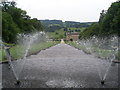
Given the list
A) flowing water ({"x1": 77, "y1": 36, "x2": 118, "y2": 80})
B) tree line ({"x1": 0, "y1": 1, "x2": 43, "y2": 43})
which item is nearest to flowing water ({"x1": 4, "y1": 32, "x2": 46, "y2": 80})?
tree line ({"x1": 0, "y1": 1, "x2": 43, "y2": 43})

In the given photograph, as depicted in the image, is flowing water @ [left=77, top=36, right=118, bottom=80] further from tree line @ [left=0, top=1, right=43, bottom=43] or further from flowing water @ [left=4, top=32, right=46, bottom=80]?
tree line @ [left=0, top=1, right=43, bottom=43]

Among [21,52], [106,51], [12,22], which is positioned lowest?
[106,51]

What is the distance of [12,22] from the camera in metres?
46.8

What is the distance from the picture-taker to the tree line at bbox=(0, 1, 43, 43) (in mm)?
39553

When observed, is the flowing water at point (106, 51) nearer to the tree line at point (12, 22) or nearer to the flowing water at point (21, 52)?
the flowing water at point (21, 52)

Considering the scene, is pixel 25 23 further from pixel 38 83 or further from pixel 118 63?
pixel 38 83

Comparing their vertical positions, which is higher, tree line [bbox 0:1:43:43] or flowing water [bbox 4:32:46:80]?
tree line [bbox 0:1:43:43]

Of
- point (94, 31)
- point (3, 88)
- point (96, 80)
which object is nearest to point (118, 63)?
point (96, 80)

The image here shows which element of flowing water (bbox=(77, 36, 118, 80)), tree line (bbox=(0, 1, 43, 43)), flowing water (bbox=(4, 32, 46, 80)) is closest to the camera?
flowing water (bbox=(4, 32, 46, 80))

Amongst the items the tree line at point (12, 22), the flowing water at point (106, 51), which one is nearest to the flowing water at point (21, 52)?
the tree line at point (12, 22)

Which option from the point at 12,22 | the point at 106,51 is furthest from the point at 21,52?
the point at 12,22

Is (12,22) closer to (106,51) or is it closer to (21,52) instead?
(21,52)

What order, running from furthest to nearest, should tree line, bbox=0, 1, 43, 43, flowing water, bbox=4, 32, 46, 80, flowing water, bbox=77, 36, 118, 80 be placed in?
tree line, bbox=0, 1, 43, 43
flowing water, bbox=77, 36, 118, 80
flowing water, bbox=4, 32, 46, 80

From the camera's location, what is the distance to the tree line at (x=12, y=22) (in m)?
39.6
